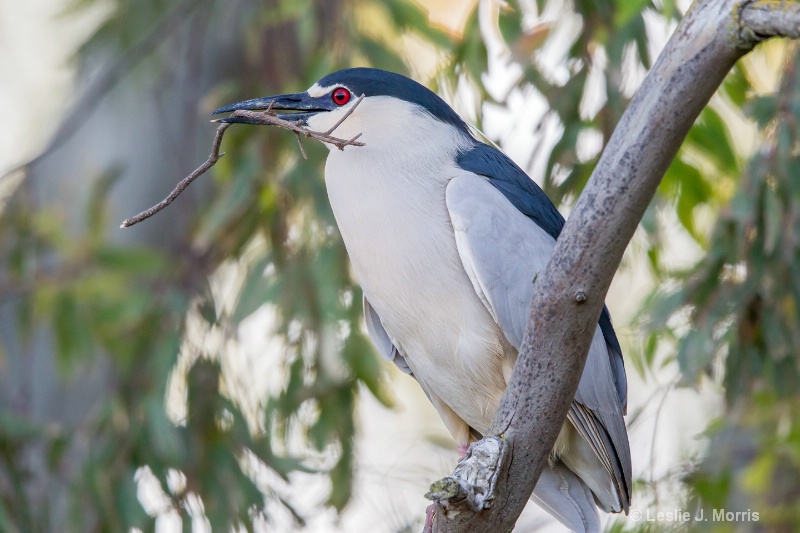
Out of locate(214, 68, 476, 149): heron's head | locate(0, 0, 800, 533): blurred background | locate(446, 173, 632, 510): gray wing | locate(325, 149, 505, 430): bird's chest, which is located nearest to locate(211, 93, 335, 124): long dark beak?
locate(214, 68, 476, 149): heron's head

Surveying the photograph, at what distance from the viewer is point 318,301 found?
2.72 metres

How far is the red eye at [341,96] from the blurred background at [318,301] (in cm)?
65

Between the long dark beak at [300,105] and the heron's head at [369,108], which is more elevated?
the heron's head at [369,108]

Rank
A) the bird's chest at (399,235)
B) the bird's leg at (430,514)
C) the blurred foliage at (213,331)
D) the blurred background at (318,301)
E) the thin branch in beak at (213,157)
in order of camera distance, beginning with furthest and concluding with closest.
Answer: the blurred foliage at (213,331) < the blurred background at (318,301) < the bird's chest at (399,235) < the bird's leg at (430,514) < the thin branch in beak at (213,157)

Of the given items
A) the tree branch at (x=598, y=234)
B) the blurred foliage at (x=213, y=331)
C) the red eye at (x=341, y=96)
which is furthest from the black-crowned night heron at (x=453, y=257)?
the blurred foliage at (x=213, y=331)

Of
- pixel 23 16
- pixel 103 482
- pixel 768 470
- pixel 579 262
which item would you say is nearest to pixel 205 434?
pixel 103 482

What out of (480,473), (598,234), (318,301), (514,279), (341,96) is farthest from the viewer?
(318,301)

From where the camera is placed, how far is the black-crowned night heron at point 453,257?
172 centimetres

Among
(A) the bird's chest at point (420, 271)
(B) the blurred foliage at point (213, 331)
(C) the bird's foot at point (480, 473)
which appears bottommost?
(B) the blurred foliage at point (213, 331)

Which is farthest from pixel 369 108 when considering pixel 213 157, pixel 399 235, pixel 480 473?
pixel 480 473

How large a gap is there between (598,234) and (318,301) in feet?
5.19

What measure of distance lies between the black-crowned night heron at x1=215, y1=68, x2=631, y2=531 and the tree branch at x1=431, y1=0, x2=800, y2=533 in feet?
1.08

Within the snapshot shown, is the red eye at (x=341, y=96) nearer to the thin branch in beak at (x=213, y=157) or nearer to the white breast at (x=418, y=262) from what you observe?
the white breast at (x=418, y=262)

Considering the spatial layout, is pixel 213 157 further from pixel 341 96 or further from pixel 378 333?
pixel 378 333
